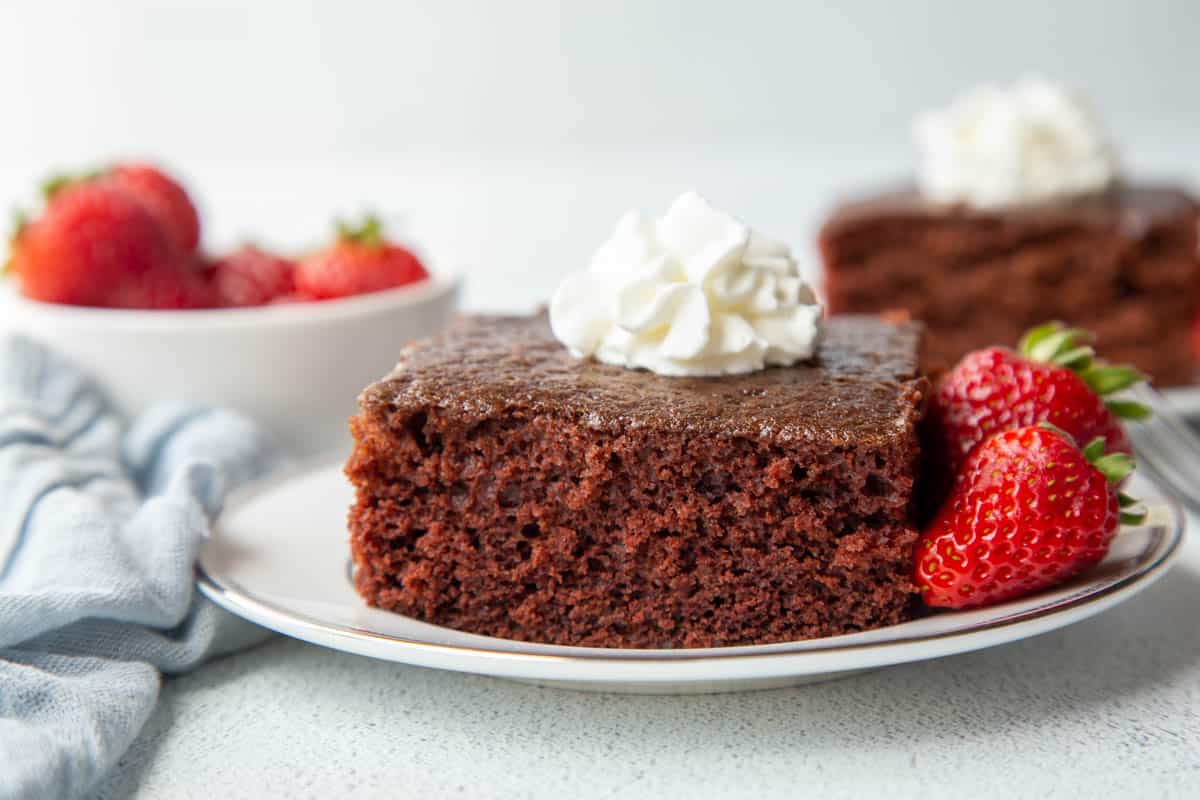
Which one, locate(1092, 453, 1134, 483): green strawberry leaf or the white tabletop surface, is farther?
locate(1092, 453, 1134, 483): green strawberry leaf

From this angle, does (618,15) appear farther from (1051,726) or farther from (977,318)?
(1051,726)

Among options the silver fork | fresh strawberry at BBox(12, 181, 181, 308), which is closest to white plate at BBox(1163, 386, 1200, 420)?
the silver fork

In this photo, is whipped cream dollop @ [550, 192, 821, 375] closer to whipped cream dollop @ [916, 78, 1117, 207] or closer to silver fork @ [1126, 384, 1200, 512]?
silver fork @ [1126, 384, 1200, 512]

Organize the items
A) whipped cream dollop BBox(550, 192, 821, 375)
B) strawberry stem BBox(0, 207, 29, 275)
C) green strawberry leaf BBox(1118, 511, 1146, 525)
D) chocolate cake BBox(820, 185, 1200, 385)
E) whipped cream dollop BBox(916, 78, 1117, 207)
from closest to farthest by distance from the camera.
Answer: green strawberry leaf BBox(1118, 511, 1146, 525) → whipped cream dollop BBox(550, 192, 821, 375) → strawberry stem BBox(0, 207, 29, 275) → chocolate cake BBox(820, 185, 1200, 385) → whipped cream dollop BBox(916, 78, 1117, 207)

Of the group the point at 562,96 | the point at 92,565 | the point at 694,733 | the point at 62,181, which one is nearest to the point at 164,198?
the point at 62,181

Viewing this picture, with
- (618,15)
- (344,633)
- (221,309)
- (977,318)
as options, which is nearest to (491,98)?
(618,15)
